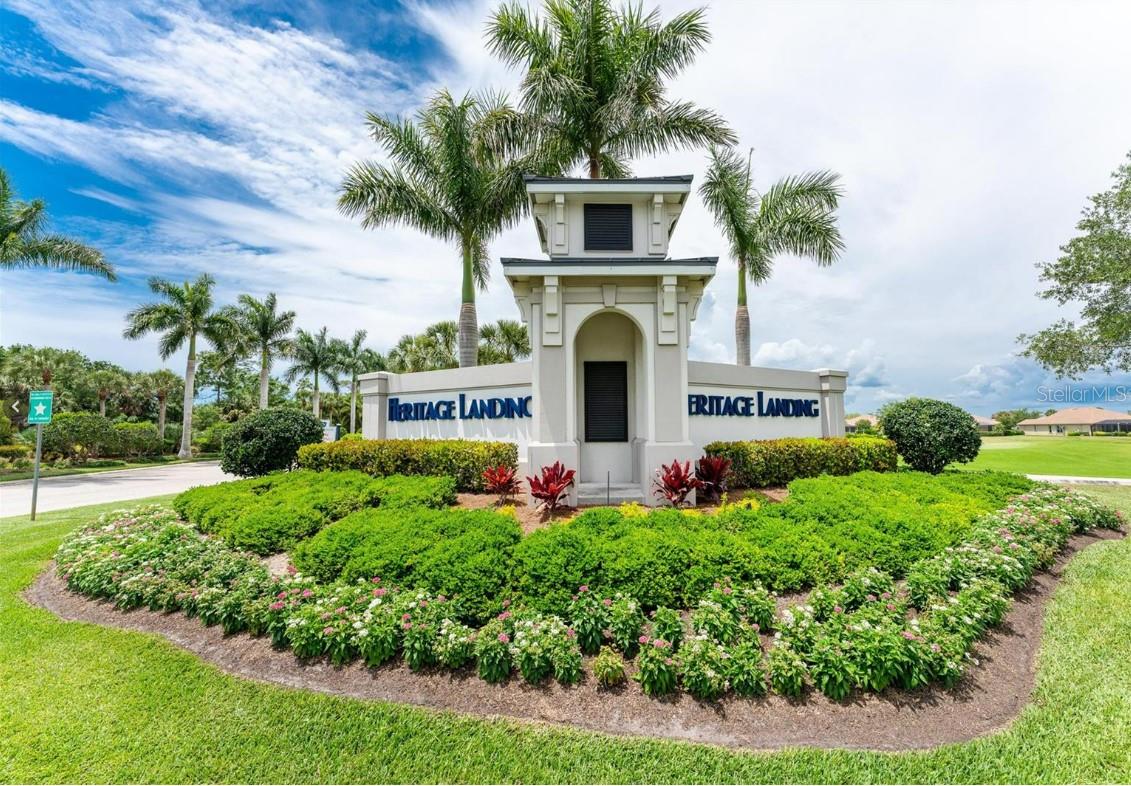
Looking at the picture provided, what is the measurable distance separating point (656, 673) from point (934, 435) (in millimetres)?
14402

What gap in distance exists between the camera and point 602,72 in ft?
49.9

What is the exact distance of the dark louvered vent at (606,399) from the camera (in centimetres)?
1137

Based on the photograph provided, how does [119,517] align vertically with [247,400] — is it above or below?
below

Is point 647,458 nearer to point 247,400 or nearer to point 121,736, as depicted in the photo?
point 121,736

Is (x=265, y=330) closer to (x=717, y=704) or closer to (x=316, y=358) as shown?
(x=316, y=358)

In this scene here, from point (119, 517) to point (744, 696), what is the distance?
11.6 metres

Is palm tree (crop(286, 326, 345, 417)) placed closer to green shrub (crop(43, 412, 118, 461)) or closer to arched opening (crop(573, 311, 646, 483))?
green shrub (crop(43, 412, 118, 461))

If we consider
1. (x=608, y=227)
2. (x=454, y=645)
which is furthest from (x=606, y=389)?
(x=454, y=645)

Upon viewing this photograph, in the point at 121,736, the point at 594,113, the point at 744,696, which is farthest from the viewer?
the point at 594,113

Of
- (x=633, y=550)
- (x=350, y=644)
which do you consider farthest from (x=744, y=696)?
(x=350, y=644)

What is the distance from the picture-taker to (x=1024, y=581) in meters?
5.99

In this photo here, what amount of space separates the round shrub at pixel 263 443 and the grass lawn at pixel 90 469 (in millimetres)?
16109

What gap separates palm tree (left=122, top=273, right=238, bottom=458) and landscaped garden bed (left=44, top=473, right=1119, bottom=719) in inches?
1256

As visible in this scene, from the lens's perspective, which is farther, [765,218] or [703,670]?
[765,218]
